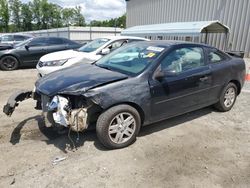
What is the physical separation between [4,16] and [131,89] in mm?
62861

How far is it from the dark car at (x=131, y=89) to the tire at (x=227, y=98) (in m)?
0.20

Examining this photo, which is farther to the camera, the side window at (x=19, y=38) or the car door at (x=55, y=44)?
the side window at (x=19, y=38)

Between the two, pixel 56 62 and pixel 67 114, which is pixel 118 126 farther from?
pixel 56 62

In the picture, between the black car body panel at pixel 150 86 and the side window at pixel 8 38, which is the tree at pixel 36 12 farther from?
the black car body panel at pixel 150 86

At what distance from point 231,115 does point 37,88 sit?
3.80 meters

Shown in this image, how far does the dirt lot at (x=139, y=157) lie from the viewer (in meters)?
2.88

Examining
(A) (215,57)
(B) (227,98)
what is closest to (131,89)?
(A) (215,57)

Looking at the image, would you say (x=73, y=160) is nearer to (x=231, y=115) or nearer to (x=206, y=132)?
(x=206, y=132)

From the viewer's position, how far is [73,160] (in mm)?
3258

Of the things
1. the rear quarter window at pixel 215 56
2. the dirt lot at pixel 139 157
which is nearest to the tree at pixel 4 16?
the dirt lot at pixel 139 157

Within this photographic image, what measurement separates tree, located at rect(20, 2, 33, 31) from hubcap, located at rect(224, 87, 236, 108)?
69890 millimetres

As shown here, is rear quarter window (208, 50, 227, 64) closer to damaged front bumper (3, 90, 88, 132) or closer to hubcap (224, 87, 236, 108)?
hubcap (224, 87, 236, 108)

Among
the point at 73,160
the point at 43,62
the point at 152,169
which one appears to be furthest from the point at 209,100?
the point at 43,62

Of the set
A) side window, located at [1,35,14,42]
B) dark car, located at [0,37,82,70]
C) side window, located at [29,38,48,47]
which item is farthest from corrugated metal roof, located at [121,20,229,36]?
side window, located at [1,35,14,42]
